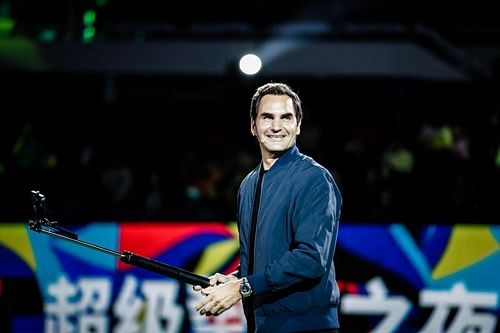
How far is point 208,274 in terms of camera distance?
6.43 m

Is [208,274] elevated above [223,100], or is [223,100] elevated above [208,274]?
[223,100]

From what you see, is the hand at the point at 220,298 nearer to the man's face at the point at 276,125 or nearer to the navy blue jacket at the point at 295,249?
the navy blue jacket at the point at 295,249

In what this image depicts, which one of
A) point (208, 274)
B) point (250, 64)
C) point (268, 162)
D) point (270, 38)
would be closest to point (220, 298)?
point (268, 162)

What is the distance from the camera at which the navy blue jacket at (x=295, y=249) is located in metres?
3.25

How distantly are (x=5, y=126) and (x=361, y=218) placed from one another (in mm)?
4655

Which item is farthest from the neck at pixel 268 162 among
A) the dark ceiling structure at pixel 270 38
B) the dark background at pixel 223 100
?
the dark ceiling structure at pixel 270 38

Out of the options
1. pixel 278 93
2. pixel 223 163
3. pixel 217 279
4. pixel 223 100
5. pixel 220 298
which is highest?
pixel 223 100

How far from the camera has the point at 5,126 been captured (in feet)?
30.7

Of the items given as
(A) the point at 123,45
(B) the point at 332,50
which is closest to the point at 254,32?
(B) the point at 332,50

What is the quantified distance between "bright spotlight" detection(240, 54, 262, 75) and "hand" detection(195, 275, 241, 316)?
24.2 ft

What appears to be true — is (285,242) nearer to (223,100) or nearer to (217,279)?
(217,279)

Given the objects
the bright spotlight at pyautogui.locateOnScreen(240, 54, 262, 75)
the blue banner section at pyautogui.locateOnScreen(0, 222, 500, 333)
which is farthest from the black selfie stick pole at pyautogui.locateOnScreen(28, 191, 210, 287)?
the bright spotlight at pyautogui.locateOnScreen(240, 54, 262, 75)

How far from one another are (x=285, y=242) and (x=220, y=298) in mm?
343

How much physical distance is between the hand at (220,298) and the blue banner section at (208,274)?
3.08m
